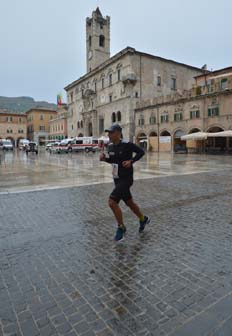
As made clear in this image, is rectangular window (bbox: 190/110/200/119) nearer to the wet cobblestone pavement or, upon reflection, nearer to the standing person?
the wet cobblestone pavement

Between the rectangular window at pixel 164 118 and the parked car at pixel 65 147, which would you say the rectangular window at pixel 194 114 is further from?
the parked car at pixel 65 147

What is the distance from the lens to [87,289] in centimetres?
274

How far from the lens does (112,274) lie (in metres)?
3.06

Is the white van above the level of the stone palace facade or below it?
below

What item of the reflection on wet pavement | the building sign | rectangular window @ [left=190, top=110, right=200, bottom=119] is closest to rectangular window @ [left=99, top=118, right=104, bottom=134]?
the building sign

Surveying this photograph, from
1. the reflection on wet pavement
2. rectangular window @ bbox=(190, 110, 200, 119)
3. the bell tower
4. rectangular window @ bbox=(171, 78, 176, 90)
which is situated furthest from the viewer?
the bell tower

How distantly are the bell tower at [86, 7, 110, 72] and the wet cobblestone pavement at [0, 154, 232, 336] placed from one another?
59.9m

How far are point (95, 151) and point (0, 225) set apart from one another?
38.2 meters

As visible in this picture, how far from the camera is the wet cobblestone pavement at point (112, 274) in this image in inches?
88.0

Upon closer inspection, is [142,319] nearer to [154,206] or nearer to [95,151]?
[154,206]

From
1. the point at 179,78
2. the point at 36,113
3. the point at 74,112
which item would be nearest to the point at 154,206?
the point at 179,78

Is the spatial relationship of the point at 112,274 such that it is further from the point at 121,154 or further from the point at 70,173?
the point at 70,173

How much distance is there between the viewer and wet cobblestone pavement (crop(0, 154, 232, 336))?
2236 mm

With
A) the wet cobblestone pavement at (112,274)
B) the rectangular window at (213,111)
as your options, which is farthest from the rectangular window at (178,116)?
the wet cobblestone pavement at (112,274)
